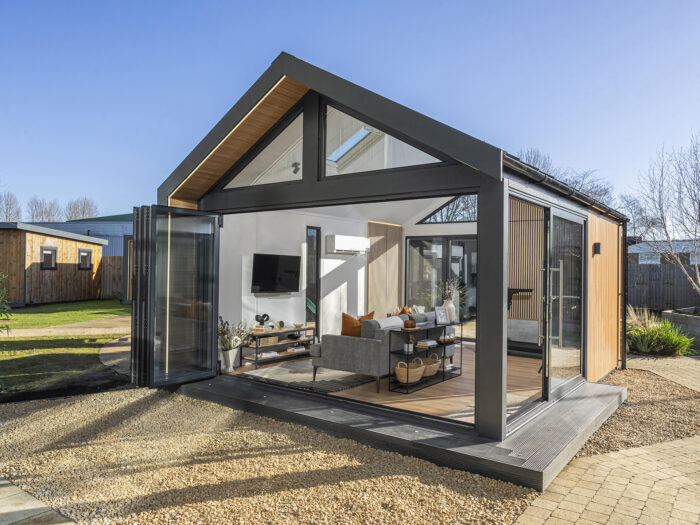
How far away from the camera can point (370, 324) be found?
5.82 meters

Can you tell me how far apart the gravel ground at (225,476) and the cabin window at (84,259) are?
1604cm

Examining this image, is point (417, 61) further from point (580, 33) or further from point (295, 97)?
point (295, 97)

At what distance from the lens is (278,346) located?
7.98m

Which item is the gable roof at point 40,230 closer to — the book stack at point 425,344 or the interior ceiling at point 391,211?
the interior ceiling at point 391,211

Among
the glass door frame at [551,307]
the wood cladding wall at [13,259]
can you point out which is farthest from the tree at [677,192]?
the wood cladding wall at [13,259]

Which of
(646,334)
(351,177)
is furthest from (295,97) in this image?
(646,334)

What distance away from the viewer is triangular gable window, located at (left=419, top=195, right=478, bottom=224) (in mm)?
10992

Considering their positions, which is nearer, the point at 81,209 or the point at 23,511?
the point at 23,511

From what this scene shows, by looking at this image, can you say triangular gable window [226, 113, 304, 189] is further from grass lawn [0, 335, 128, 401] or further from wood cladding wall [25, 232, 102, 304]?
wood cladding wall [25, 232, 102, 304]

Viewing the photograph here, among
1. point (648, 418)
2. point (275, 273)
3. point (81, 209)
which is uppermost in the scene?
point (81, 209)

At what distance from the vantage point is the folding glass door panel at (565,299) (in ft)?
16.4

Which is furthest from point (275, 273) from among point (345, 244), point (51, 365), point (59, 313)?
point (59, 313)

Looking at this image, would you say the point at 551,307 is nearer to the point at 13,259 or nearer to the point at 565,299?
the point at 565,299

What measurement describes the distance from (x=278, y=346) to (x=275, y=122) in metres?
3.92
